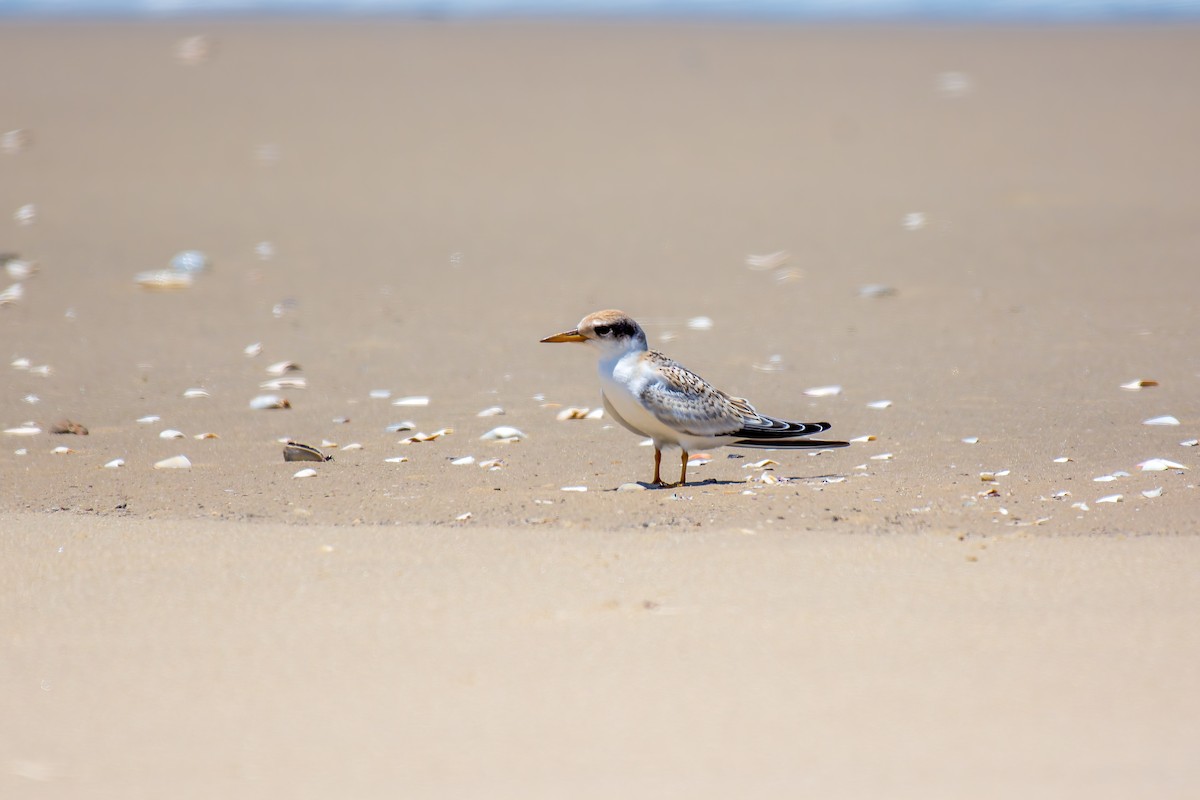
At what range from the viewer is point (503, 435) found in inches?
228

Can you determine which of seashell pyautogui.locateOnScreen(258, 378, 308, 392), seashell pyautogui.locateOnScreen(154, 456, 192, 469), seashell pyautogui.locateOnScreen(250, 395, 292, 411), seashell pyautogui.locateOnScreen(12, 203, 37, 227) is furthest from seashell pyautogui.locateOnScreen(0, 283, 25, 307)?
seashell pyautogui.locateOnScreen(154, 456, 192, 469)

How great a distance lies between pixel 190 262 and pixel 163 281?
1.12ft

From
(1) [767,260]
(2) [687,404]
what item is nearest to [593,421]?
(2) [687,404]

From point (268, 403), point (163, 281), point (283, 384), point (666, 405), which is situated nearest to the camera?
point (666, 405)

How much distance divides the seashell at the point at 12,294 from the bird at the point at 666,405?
4.43 meters

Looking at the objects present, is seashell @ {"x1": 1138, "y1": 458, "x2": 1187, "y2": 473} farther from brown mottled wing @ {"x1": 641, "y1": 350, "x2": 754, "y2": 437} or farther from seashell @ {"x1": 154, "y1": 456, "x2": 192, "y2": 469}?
seashell @ {"x1": 154, "y1": 456, "x2": 192, "y2": 469}

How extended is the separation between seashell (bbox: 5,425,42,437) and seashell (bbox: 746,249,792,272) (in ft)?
15.1

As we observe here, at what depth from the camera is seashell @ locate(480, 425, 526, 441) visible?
5.76 meters

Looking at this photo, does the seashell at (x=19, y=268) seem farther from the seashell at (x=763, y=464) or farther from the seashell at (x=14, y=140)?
the seashell at (x=763, y=464)

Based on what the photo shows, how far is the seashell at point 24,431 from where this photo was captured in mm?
5891

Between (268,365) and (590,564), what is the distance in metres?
3.61

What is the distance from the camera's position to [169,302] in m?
8.36

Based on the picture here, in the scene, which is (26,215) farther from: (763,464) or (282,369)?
(763,464)

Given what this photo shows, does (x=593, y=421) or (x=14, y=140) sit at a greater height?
(x=14, y=140)
